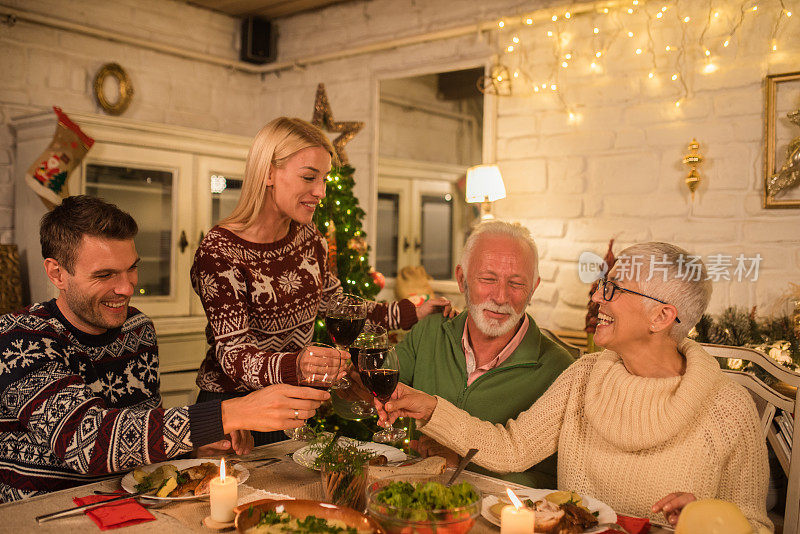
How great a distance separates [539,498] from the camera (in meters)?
1.50

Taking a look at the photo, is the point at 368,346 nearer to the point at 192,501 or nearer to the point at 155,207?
the point at 192,501

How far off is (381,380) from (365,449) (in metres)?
0.27

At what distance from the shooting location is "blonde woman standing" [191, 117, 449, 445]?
2.02 meters

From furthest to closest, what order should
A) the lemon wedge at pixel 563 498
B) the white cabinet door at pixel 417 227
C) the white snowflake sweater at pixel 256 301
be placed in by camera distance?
the white cabinet door at pixel 417 227 → the white snowflake sweater at pixel 256 301 → the lemon wedge at pixel 563 498

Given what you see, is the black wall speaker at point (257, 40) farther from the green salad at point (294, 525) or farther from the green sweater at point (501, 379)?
the green salad at point (294, 525)

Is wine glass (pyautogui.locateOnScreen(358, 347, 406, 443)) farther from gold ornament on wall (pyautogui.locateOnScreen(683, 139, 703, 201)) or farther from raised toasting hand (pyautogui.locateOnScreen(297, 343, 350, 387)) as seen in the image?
gold ornament on wall (pyautogui.locateOnScreen(683, 139, 703, 201))

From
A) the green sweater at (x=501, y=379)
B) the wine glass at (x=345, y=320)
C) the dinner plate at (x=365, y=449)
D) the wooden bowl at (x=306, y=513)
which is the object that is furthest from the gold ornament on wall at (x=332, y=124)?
the wooden bowl at (x=306, y=513)

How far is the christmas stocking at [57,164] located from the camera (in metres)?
3.42

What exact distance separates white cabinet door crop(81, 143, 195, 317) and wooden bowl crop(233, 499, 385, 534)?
279cm

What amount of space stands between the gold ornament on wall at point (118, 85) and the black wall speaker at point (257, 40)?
0.94 m

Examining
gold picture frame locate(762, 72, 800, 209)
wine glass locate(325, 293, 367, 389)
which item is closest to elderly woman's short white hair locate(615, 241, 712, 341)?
wine glass locate(325, 293, 367, 389)

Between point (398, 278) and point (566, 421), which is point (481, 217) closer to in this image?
point (398, 278)

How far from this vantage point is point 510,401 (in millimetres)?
2111

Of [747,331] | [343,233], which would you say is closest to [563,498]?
[747,331]
